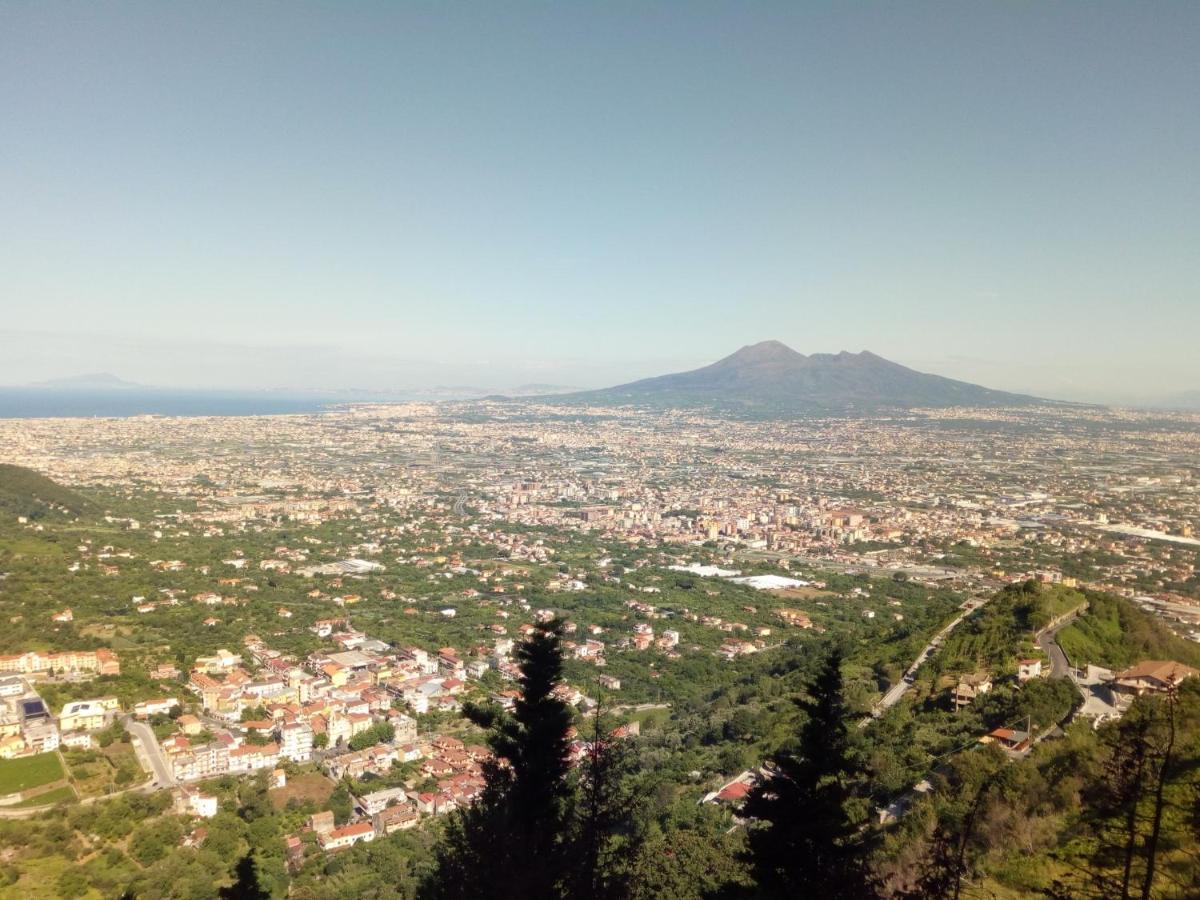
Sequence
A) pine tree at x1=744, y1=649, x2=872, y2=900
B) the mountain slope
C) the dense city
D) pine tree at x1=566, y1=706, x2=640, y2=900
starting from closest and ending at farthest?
pine tree at x1=566, y1=706, x2=640, y2=900 → pine tree at x1=744, y1=649, x2=872, y2=900 → the dense city → the mountain slope

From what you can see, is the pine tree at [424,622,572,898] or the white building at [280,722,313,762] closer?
the pine tree at [424,622,572,898]

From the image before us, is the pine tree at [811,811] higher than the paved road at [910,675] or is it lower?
higher

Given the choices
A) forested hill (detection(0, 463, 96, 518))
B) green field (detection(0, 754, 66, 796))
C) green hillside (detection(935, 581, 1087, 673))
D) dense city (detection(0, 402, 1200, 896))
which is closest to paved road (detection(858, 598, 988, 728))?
dense city (detection(0, 402, 1200, 896))

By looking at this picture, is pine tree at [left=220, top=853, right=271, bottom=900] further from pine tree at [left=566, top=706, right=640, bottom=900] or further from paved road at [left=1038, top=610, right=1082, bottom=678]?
paved road at [left=1038, top=610, right=1082, bottom=678]

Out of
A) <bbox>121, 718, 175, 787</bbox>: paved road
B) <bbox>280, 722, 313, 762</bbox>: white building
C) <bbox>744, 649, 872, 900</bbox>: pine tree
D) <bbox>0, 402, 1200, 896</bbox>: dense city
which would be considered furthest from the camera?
<bbox>280, 722, 313, 762</bbox>: white building

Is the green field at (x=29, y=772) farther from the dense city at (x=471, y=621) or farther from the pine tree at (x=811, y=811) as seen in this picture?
the pine tree at (x=811, y=811)

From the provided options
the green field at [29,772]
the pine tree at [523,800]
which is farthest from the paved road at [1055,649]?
the green field at [29,772]
